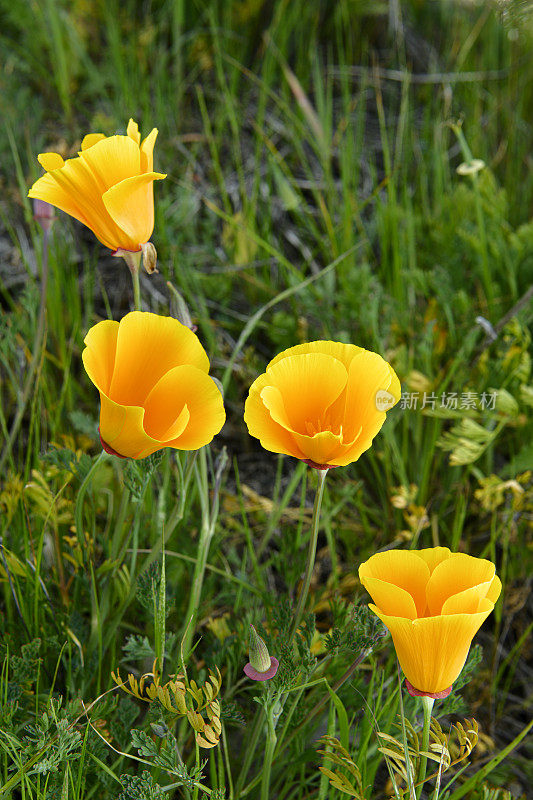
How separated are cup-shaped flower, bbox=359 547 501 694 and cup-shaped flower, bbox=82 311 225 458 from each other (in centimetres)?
22

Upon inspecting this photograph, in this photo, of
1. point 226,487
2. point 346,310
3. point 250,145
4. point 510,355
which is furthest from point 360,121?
point 226,487

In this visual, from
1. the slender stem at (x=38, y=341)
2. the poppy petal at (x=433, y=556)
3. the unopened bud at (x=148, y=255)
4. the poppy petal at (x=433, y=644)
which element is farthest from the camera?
the slender stem at (x=38, y=341)

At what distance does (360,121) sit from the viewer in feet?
5.97

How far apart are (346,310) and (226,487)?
1.36 feet

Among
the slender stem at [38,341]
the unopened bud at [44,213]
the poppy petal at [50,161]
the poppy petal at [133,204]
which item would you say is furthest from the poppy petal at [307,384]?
the unopened bud at [44,213]

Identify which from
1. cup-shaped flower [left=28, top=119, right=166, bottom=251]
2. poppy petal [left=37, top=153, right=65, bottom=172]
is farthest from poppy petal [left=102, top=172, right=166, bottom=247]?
poppy petal [left=37, top=153, right=65, bottom=172]

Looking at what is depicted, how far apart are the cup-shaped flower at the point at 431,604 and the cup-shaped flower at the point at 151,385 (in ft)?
0.71

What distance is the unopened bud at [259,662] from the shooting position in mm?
661

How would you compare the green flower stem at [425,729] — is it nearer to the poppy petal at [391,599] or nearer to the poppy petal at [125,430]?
the poppy petal at [391,599]

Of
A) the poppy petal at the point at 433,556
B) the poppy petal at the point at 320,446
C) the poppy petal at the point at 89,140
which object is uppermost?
the poppy petal at the point at 89,140

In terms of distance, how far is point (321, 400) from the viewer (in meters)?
0.75

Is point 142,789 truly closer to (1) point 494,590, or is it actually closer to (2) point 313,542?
(2) point 313,542

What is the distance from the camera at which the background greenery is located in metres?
Result: 0.90

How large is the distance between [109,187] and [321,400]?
33 centimetres
